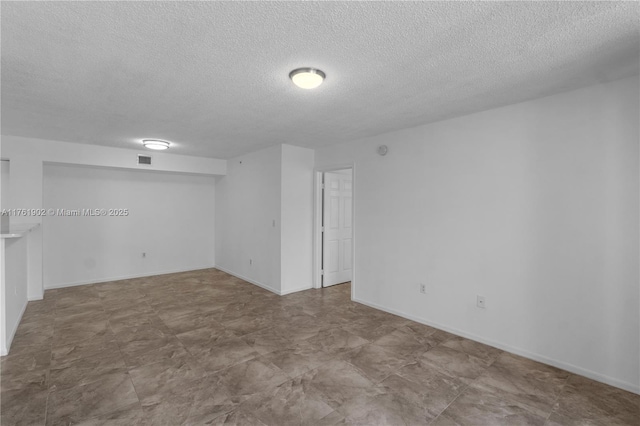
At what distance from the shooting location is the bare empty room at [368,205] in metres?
1.83

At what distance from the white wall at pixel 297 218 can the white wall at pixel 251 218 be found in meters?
0.11

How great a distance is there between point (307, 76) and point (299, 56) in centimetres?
19

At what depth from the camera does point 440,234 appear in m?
3.54

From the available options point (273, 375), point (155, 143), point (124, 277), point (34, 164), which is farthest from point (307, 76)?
point (124, 277)

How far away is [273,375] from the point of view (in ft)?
8.34

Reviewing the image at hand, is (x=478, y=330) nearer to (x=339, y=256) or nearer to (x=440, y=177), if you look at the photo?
(x=440, y=177)

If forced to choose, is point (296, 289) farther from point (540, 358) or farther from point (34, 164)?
point (34, 164)

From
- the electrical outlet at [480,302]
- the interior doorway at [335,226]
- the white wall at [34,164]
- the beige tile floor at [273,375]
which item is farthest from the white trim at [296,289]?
the white wall at [34,164]

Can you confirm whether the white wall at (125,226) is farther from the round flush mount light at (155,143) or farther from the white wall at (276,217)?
the round flush mount light at (155,143)

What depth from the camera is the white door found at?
535 centimetres

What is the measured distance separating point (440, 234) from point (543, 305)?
3.79ft

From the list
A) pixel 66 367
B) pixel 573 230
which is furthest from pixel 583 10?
pixel 66 367

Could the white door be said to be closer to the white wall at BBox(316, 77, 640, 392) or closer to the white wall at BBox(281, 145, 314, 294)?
the white wall at BBox(281, 145, 314, 294)

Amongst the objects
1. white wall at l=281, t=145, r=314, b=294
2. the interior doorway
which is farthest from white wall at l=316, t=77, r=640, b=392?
white wall at l=281, t=145, r=314, b=294
